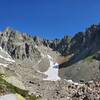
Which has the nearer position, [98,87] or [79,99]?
[79,99]

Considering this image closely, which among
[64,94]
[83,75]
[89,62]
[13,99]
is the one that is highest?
[89,62]

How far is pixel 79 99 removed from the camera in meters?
70.4

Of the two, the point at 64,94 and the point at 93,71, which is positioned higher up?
the point at 93,71

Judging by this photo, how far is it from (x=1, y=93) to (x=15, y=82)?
2953 centimetres

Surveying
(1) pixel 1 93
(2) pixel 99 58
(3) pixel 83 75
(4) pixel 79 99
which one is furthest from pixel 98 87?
(2) pixel 99 58

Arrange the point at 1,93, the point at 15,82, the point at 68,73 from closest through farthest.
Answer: the point at 1,93, the point at 15,82, the point at 68,73

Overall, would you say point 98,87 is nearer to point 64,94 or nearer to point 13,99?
point 64,94

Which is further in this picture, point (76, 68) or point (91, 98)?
point (76, 68)

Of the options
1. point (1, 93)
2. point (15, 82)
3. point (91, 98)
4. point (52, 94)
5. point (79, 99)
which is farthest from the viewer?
point (52, 94)

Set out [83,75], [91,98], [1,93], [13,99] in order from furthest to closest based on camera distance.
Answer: [83,75] → [91,98] → [1,93] → [13,99]

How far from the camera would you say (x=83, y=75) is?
16388cm

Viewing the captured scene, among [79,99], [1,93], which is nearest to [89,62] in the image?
[79,99]

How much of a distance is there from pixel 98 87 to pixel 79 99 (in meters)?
18.1

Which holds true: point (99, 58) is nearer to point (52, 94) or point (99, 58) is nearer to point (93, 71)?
point (93, 71)
